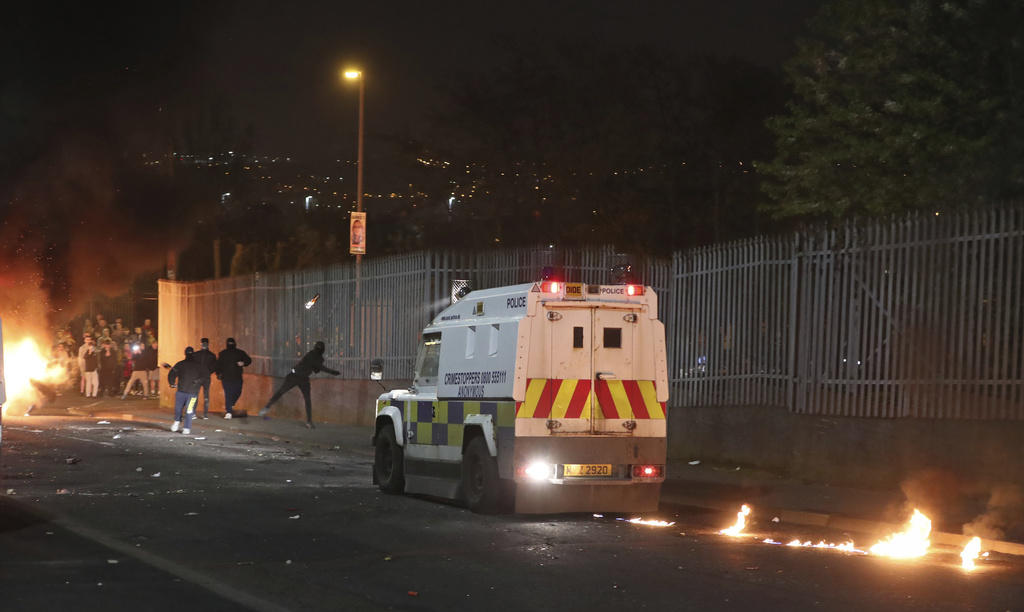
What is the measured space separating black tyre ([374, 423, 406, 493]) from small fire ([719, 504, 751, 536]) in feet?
12.8

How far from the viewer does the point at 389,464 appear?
15.3 m

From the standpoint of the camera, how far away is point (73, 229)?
32875 mm

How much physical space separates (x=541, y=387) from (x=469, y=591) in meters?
4.34

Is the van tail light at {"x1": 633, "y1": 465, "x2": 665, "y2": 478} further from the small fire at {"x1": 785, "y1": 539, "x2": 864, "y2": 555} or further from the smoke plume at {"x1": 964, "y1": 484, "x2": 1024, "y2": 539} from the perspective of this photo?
the smoke plume at {"x1": 964, "y1": 484, "x2": 1024, "y2": 539}

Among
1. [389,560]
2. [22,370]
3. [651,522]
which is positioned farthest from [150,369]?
[389,560]

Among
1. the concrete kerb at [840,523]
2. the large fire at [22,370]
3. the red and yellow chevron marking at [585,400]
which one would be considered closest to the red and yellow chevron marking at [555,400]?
the red and yellow chevron marking at [585,400]

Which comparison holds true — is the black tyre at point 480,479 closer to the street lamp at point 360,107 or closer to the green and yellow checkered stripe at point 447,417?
the green and yellow checkered stripe at point 447,417

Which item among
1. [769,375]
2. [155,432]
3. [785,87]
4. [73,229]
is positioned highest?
[785,87]

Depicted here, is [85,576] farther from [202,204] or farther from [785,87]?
[785,87]

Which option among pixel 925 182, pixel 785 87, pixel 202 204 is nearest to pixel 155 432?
pixel 202 204

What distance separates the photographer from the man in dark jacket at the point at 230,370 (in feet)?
94.8

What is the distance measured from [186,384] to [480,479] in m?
12.7

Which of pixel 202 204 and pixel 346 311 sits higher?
pixel 202 204

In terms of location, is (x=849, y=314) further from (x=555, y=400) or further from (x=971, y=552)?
(x=971, y=552)
